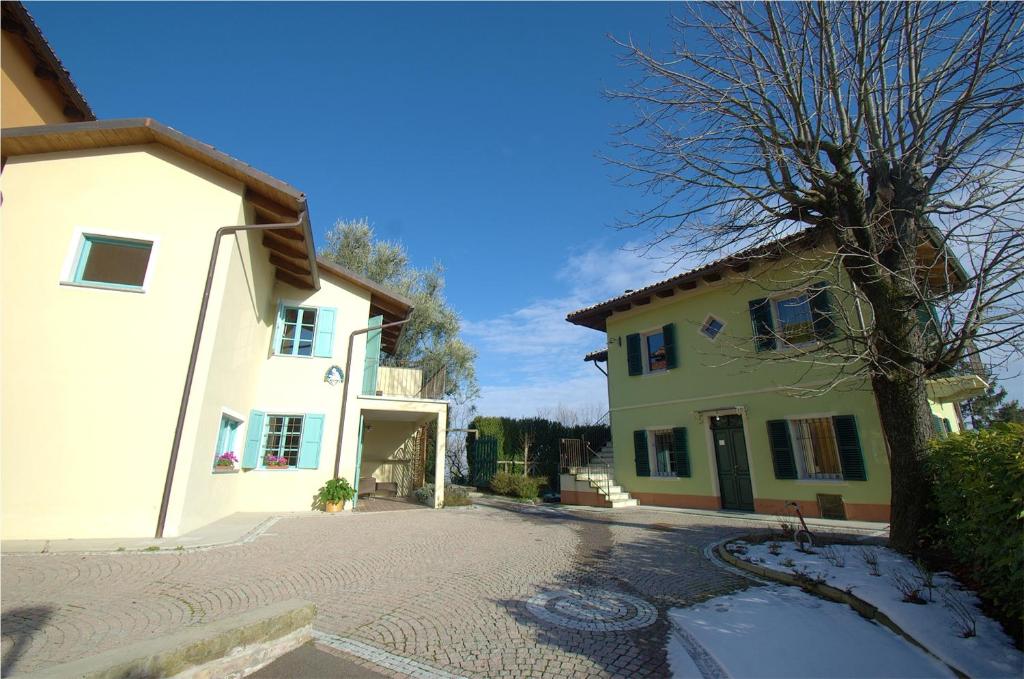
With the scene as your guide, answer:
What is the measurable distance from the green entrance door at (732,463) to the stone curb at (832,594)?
17.8 ft

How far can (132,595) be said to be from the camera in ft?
14.5

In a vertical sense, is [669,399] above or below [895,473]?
above

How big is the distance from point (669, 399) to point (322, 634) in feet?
35.5

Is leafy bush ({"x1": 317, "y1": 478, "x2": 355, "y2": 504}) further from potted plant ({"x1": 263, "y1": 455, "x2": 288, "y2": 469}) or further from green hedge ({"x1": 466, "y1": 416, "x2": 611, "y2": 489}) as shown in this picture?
green hedge ({"x1": 466, "y1": 416, "x2": 611, "y2": 489})

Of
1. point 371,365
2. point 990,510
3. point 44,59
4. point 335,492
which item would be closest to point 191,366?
point 335,492

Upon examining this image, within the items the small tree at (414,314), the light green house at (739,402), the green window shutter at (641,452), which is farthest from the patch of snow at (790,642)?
the small tree at (414,314)

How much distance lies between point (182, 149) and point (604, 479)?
42.1 ft

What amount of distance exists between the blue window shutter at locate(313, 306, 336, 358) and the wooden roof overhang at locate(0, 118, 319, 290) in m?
2.01

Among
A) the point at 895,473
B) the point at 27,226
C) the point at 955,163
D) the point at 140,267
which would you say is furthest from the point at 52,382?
the point at 955,163

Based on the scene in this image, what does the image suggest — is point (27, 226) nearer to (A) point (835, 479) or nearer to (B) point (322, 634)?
(B) point (322, 634)

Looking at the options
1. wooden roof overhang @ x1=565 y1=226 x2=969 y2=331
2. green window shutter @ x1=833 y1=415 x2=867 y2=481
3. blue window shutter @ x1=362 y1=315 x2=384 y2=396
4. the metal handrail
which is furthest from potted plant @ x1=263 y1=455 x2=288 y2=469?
green window shutter @ x1=833 y1=415 x2=867 y2=481

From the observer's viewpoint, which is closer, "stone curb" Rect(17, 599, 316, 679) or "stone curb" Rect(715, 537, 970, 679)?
"stone curb" Rect(17, 599, 316, 679)

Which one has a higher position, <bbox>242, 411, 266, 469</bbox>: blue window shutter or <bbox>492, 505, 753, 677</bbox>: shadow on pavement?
<bbox>242, 411, 266, 469</bbox>: blue window shutter

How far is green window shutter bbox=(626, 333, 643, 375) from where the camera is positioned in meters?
13.7
